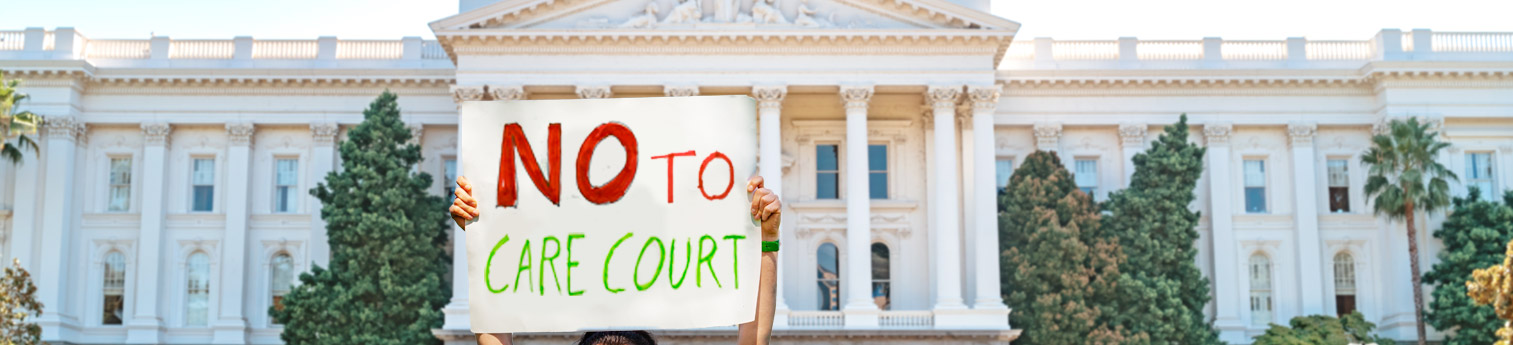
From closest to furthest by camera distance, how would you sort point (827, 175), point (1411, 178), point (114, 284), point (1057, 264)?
point (1057, 264)
point (1411, 178)
point (827, 175)
point (114, 284)

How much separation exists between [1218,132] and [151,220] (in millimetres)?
25348

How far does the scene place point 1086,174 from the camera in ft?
142

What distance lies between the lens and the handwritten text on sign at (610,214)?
6129 mm

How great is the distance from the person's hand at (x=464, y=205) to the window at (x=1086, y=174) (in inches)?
1496

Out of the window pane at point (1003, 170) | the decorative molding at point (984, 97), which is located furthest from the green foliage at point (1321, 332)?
the decorative molding at point (984, 97)

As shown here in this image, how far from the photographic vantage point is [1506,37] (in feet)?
141

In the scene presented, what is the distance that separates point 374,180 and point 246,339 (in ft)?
21.8

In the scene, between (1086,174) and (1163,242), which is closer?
(1163,242)

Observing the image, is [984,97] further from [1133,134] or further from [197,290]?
[197,290]

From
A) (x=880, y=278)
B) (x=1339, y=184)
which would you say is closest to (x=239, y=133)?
(x=880, y=278)

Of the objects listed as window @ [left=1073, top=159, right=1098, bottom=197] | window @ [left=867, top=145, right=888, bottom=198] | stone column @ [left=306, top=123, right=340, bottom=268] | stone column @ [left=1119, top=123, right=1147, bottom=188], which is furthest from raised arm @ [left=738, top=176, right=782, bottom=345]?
window @ [left=1073, top=159, right=1098, bottom=197]

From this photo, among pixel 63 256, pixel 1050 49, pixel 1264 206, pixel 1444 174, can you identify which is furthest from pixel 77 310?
pixel 1444 174

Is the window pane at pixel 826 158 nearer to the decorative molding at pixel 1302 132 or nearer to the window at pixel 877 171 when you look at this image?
the window at pixel 877 171

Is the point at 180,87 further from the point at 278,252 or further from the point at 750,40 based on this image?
the point at 750,40
